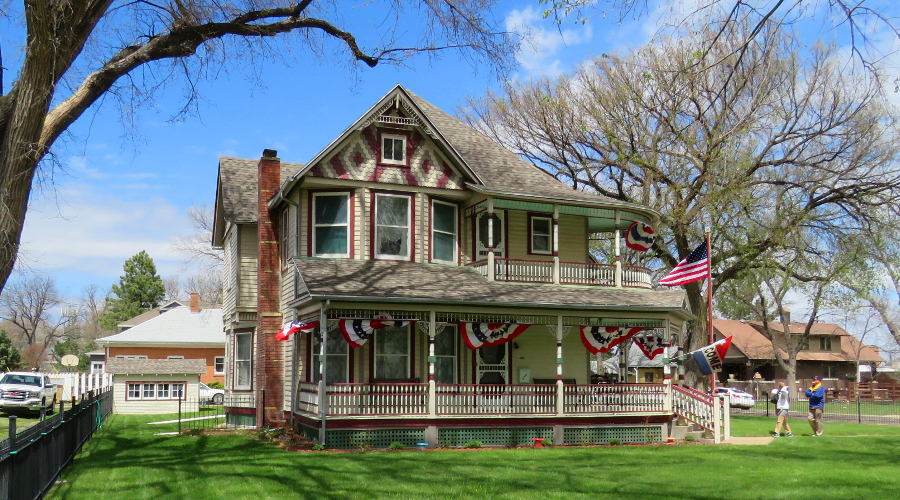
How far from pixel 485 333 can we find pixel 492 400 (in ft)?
5.61

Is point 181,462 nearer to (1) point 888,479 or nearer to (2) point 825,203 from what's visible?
(1) point 888,479

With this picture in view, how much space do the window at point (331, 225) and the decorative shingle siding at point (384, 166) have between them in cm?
76

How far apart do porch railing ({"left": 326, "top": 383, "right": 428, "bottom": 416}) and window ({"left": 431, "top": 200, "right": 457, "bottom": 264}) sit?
4253 mm

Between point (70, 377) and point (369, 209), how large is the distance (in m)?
18.7

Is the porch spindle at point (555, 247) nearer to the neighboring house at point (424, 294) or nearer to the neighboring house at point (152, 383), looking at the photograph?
the neighboring house at point (424, 294)

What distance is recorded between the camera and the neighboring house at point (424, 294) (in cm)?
2209

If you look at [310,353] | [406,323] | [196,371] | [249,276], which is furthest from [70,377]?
[406,323]

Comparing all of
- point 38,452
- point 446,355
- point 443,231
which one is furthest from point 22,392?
point 38,452

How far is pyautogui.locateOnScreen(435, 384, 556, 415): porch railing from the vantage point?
22.4 m

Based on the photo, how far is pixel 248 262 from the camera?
2762 cm

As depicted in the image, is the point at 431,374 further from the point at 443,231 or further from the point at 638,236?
the point at 638,236

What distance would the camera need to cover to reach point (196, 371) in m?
37.0

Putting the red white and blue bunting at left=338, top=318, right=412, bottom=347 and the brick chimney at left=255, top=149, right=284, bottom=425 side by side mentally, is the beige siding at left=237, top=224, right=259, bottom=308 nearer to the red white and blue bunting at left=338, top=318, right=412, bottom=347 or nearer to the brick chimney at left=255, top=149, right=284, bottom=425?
the brick chimney at left=255, top=149, right=284, bottom=425

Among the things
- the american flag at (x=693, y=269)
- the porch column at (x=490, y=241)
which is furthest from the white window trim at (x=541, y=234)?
the american flag at (x=693, y=269)
